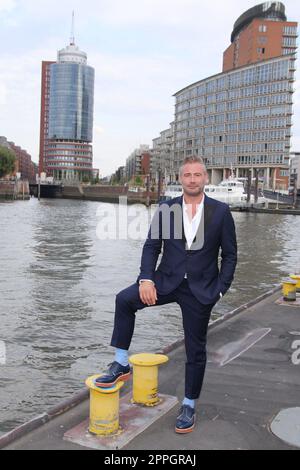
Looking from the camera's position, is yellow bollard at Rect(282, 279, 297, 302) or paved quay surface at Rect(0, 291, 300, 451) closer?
paved quay surface at Rect(0, 291, 300, 451)

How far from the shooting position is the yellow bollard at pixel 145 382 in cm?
493

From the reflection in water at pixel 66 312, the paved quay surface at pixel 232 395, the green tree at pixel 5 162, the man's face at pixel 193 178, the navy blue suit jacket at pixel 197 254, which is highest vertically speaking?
the green tree at pixel 5 162

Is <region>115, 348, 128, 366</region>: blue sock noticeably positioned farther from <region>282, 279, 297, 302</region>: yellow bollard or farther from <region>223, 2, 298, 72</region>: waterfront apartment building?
<region>223, 2, 298, 72</region>: waterfront apartment building

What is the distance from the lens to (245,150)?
109 metres

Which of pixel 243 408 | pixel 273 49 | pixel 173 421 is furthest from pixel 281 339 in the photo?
pixel 273 49

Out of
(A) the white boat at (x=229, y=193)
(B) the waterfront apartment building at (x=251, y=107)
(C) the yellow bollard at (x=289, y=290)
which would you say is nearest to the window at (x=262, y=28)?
(B) the waterfront apartment building at (x=251, y=107)

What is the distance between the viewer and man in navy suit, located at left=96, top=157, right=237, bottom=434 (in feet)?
14.5

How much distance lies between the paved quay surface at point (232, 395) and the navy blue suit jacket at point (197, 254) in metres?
1.18

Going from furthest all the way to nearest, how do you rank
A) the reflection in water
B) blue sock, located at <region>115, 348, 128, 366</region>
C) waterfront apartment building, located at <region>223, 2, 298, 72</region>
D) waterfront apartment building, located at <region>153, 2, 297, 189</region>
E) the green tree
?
waterfront apartment building, located at <region>223, 2, 298, 72</region>, the green tree, waterfront apartment building, located at <region>153, 2, 297, 189</region>, the reflection in water, blue sock, located at <region>115, 348, 128, 366</region>

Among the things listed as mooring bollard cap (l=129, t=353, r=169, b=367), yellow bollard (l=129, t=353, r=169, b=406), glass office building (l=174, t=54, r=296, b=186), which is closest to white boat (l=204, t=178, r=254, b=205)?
glass office building (l=174, t=54, r=296, b=186)

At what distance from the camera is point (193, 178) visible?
4453 millimetres

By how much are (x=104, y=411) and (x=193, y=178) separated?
7.11 feet

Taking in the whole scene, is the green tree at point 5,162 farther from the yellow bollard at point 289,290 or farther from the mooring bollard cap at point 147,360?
the mooring bollard cap at point 147,360
